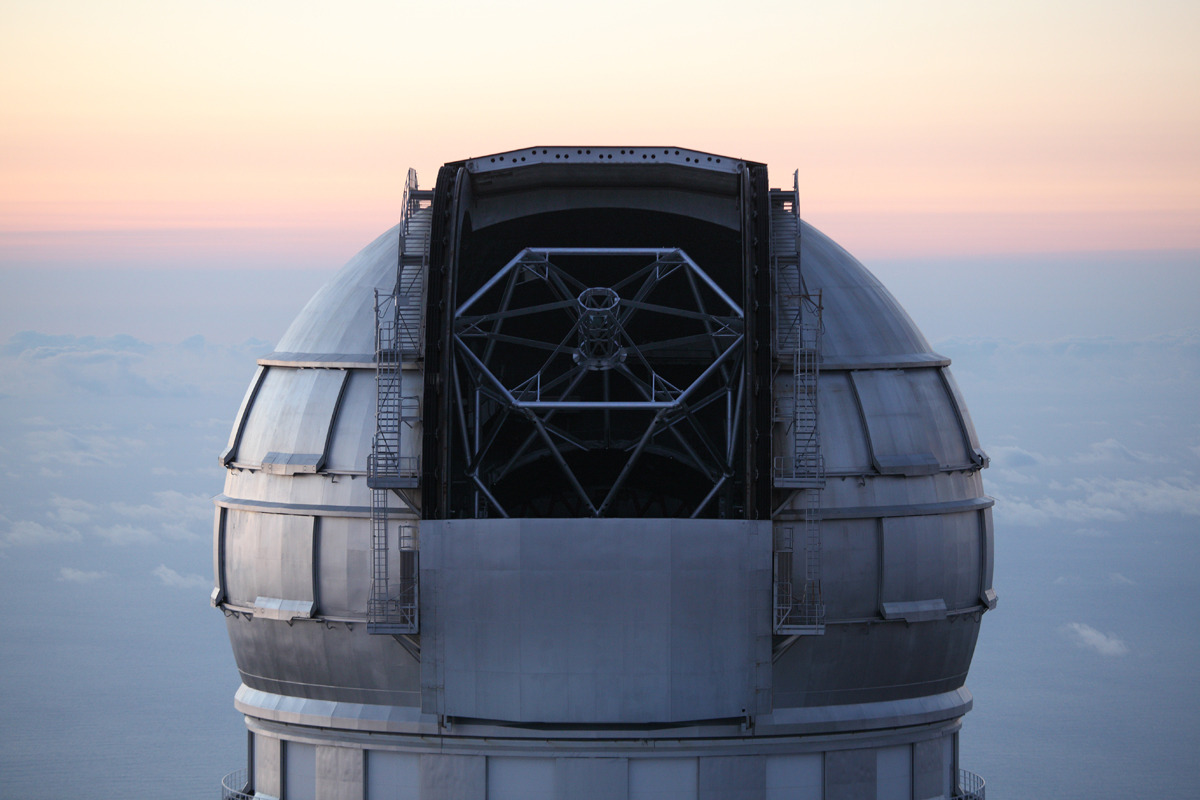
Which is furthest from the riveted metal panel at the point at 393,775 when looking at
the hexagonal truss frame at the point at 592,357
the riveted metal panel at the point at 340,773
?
the hexagonal truss frame at the point at 592,357

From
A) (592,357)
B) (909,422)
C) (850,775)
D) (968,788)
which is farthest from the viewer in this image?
(968,788)

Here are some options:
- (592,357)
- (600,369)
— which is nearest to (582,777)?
(600,369)

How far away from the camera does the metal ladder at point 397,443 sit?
122 feet

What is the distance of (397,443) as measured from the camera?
38125 mm

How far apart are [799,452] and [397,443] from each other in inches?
364

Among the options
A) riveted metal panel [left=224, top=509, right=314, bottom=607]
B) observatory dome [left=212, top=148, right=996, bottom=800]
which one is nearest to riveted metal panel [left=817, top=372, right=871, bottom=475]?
observatory dome [left=212, top=148, right=996, bottom=800]

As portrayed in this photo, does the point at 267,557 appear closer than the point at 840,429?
No

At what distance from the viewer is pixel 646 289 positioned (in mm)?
40375

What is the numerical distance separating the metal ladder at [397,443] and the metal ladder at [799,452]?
8274 mm

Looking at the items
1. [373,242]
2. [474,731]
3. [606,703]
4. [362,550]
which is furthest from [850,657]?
[373,242]

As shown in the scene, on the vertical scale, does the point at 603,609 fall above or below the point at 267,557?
below

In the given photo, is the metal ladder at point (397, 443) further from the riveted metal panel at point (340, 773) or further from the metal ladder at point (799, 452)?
the metal ladder at point (799, 452)

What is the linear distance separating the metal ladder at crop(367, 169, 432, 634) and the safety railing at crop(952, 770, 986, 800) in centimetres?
1519

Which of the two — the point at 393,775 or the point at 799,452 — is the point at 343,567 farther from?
the point at 799,452
